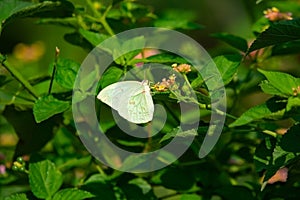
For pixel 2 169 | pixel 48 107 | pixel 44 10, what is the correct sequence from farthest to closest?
pixel 2 169, pixel 44 10, pixel 48 107

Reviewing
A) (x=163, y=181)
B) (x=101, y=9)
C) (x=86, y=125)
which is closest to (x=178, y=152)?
(x=163, y=181)

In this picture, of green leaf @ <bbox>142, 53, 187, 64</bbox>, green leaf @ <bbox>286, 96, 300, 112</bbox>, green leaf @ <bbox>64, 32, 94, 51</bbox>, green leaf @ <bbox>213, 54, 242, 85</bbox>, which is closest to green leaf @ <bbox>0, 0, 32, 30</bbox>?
green leaf @ <bbox>64, 32, 94, 51</bbox>

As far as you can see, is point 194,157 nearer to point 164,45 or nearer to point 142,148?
point 142,148

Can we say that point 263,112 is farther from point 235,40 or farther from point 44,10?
point 44,10

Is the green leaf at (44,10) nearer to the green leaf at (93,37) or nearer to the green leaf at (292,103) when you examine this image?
the green leaf at (93,37)

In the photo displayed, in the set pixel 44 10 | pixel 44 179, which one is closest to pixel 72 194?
pixel 44 179

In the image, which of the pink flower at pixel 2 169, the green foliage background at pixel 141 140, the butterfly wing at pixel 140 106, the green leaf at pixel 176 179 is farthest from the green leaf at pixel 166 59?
the pink flower at pixel 2 169
